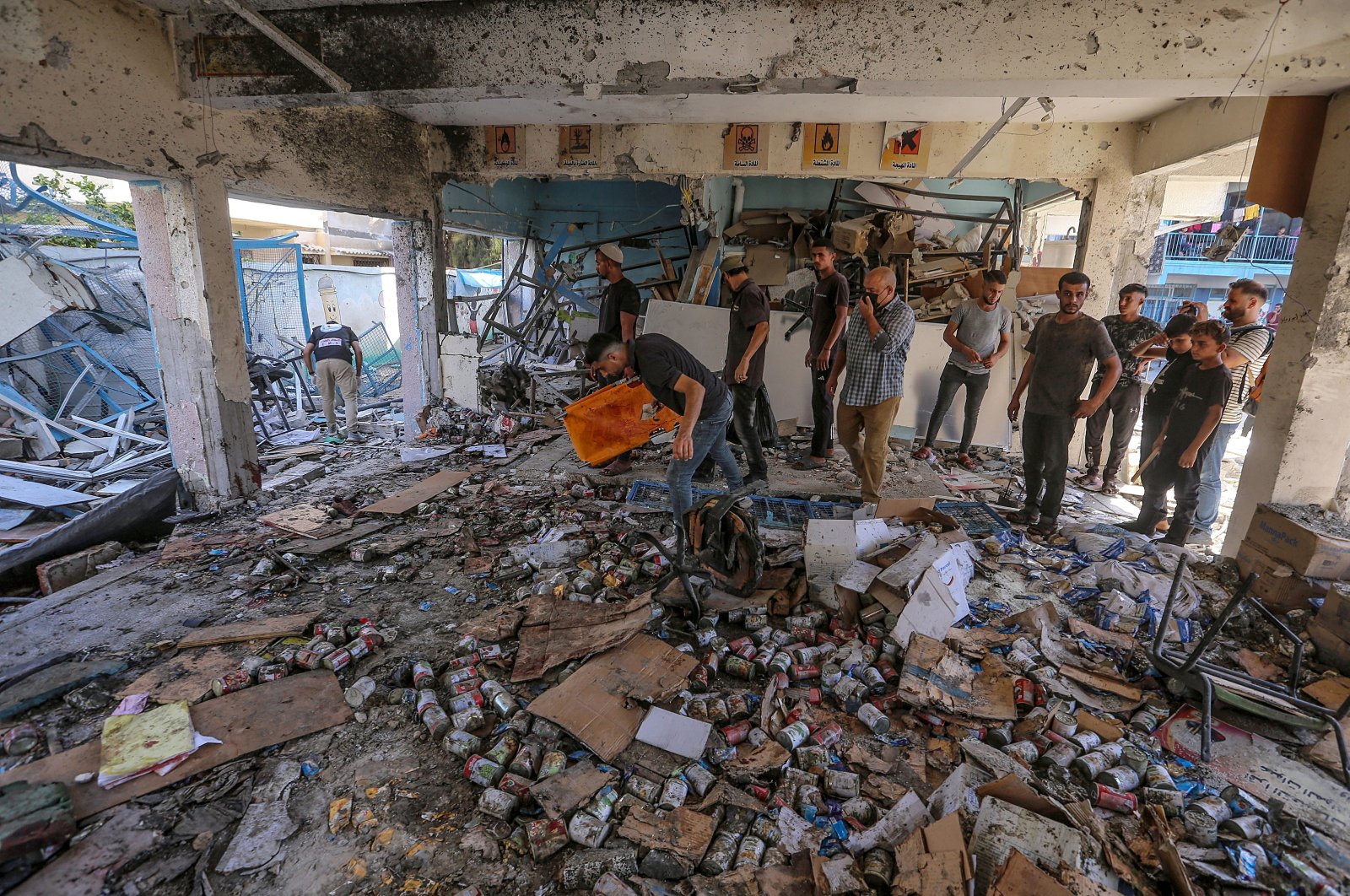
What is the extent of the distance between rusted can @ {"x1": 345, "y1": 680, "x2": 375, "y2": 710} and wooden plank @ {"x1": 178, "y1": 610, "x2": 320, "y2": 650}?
0.69 meters

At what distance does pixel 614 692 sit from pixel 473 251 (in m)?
16.2

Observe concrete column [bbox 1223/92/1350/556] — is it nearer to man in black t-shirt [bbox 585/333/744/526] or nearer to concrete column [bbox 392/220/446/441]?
man in black t-shirt [bbox 585/333/744/526]

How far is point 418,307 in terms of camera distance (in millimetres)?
7332

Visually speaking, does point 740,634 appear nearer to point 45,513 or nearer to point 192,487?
point 192,487

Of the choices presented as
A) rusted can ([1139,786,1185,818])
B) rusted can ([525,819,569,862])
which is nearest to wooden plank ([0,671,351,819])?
rusted can ([525,819,569,862])

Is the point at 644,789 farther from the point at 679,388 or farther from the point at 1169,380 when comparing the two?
the point at 1169,380

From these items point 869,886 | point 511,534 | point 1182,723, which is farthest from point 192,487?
point 1182,723

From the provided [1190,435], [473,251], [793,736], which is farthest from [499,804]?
[473,251]

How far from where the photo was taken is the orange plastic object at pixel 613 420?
5.52 meters

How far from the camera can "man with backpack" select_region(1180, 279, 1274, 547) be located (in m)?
4.18

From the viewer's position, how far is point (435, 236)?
23.6ft

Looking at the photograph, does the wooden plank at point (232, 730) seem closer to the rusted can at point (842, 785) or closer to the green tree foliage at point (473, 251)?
the rusted can at point (842, 785)

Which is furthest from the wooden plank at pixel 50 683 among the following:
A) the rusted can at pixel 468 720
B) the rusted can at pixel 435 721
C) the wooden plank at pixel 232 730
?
the rusted can at pixel 468 720

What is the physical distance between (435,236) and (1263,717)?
26.2 ft
